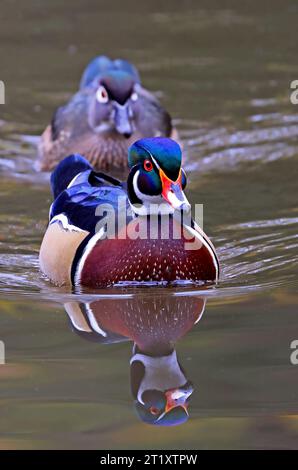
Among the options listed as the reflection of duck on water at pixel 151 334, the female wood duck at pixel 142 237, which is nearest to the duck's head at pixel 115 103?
the female wood duck at pixel 142 237

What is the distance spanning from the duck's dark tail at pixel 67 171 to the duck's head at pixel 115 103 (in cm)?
204

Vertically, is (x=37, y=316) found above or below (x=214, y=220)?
below

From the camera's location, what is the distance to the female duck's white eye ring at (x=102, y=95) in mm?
10133

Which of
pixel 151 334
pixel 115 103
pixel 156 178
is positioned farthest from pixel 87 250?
pixel 115 103

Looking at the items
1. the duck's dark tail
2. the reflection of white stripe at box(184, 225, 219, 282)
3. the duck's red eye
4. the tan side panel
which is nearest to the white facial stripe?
the duck's red eye

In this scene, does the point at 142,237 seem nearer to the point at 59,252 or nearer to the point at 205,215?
the point at 59,252

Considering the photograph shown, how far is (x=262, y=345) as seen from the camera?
224 inches

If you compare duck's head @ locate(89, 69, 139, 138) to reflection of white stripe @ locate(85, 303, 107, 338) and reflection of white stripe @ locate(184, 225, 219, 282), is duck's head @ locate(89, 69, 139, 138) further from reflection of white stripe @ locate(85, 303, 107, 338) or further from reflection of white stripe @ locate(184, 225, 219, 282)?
reflection of white stripe @ locate(85, 303, 107, 338)

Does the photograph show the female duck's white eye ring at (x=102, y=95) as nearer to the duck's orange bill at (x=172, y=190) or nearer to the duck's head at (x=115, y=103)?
the duck's head at (x=115, y=103)

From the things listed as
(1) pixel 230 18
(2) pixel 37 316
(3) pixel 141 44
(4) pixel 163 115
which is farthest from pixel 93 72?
(2) pixel 37 316

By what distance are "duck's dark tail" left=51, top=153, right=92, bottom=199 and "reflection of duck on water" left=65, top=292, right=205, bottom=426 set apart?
139cm

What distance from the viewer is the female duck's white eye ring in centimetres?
1013

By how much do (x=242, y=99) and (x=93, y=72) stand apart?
1.49 meters

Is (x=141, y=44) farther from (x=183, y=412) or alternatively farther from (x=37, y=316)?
(x=183, y=412)
